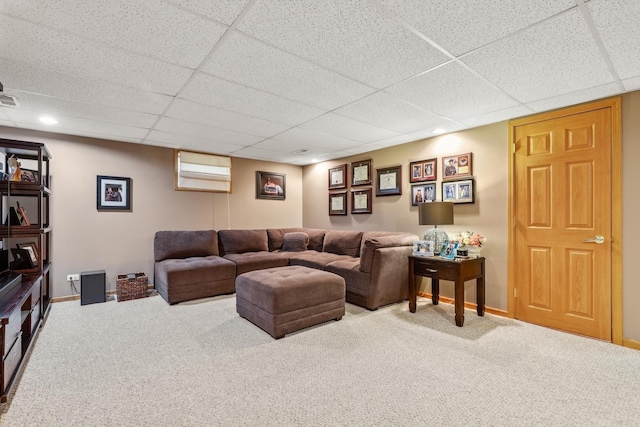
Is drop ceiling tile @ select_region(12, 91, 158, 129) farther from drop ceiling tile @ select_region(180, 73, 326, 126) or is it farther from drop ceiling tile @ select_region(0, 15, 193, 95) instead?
drop ceiling tile @ select_region(180, 73, 326, 126)

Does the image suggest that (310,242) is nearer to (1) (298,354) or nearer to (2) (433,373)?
(1) (298,354)

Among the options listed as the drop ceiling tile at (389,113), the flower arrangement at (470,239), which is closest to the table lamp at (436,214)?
Answer: the flower arrangement at (470,239)

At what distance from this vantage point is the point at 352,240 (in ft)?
16.4

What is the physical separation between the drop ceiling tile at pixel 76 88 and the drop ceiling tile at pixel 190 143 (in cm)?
109

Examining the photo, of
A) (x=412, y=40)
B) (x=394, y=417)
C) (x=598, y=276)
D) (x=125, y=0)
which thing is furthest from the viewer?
(x=598, y=276)

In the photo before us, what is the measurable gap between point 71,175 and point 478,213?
5.43 meters

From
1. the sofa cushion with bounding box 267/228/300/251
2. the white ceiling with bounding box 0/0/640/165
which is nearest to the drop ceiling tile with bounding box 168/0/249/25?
the white ceiling with bounding box 0/0/640/165

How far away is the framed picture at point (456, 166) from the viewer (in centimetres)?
388

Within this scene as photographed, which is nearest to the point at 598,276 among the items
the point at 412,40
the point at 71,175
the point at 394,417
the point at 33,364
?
the point at 394,417

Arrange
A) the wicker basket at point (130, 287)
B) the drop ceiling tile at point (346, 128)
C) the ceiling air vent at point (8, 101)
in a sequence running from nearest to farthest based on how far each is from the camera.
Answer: the ceiling air vent at point (8, 101), the drop ceiling tile at point (346, 128), the wicker basket at point (130, 287)

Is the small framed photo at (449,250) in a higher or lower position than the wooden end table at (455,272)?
higher

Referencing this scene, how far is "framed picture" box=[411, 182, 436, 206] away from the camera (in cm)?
425

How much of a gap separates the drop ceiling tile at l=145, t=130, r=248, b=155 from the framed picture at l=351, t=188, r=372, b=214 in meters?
2.11

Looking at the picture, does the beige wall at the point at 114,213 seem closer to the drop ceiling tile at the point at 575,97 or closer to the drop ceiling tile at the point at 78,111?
the drop ceiling tile at the point at 78,111
